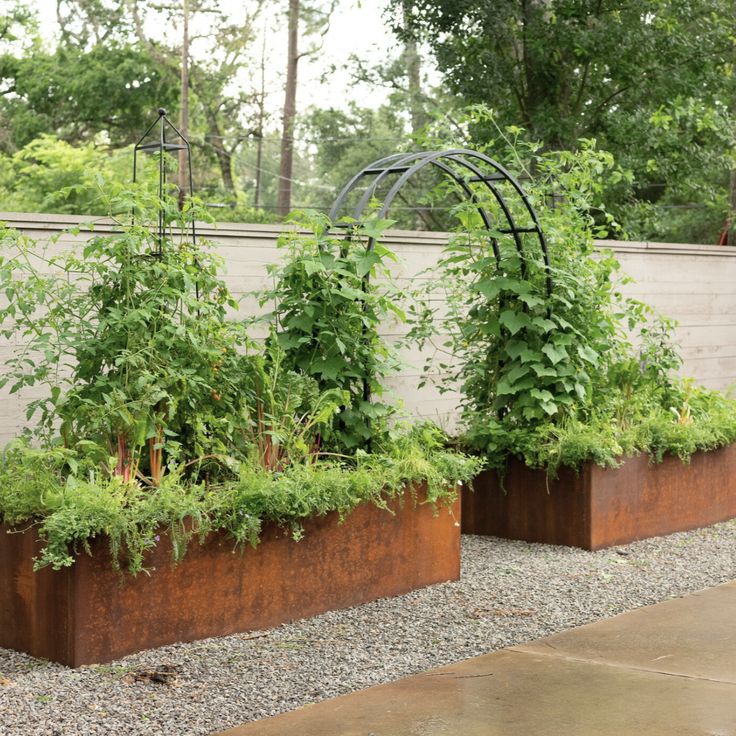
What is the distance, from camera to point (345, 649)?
166 inches

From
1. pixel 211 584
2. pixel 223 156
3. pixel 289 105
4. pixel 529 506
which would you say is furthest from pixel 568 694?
pixel 223 156

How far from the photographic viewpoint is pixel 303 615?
4.62 metres

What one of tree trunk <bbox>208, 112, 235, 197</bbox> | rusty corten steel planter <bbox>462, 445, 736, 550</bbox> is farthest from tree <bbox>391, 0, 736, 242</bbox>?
tree trunk <bbox>208, 112, 235, 197</bbox>

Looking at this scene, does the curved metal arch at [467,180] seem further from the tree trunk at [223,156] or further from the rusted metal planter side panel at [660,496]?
the tree trunk at [223,156]

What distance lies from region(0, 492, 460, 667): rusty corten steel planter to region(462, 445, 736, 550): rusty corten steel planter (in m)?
1.20

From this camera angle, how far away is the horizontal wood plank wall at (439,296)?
5.32 m

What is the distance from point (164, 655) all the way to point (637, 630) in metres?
1.89

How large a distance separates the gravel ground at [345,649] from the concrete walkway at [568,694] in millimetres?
137

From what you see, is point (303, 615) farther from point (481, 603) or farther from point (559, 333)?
point (559, 333)

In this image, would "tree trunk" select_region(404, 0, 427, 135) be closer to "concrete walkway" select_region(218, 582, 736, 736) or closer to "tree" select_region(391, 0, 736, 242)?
"tree" select_region(391, 0, 736, 242)

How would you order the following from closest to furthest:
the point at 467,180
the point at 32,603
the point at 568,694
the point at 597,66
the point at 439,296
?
the point at 568,694 < the point at 32,603 < the point at 467,180 < the point at 439,296 < the point at 597,66

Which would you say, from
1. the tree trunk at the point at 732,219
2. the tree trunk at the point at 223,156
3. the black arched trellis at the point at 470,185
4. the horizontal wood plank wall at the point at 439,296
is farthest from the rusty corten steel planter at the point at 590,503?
the tree trunk at the point at 223,156

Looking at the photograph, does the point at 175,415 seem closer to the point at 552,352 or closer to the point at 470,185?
the point at 552,352

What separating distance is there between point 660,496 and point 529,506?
33.7 inches
